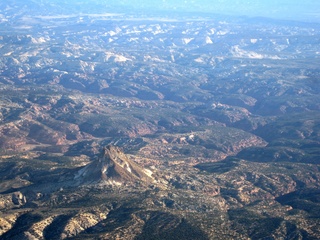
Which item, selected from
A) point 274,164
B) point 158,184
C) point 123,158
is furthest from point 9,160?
point 274,164

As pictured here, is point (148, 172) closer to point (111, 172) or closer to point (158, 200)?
point (111, 172)

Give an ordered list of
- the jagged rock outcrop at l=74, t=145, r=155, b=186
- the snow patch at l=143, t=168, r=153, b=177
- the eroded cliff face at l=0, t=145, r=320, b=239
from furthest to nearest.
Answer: the snow patch at l=143, t=168, r=153, b=177 < the jagged rock outcrop at l=74, t=145, r=155, b=186 < the eroded cliff face at l=0, t=145, r=320, b=239

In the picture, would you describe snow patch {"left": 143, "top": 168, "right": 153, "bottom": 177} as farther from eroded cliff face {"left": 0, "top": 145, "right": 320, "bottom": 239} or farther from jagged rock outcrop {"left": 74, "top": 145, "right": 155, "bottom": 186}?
jagged rock outcrop {"left": 74, "top": 145, "right": 155, "bottom": 186}

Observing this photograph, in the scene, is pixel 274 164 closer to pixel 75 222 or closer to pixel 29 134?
pixel 75 222

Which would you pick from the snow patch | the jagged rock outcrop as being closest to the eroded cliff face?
the jagged rock outcrop

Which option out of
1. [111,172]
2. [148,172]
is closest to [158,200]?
[111,172]

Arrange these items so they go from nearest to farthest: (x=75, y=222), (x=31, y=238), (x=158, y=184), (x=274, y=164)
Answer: (x=31, y=238) < (x=75, y=222) < (x=158, y=184) < (x=274, y=164)

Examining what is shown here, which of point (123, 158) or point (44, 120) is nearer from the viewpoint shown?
point (123, 158)

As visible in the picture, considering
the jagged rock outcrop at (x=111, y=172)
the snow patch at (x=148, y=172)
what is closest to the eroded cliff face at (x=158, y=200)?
the jagged rock outcrop at (x=111, y=172)
